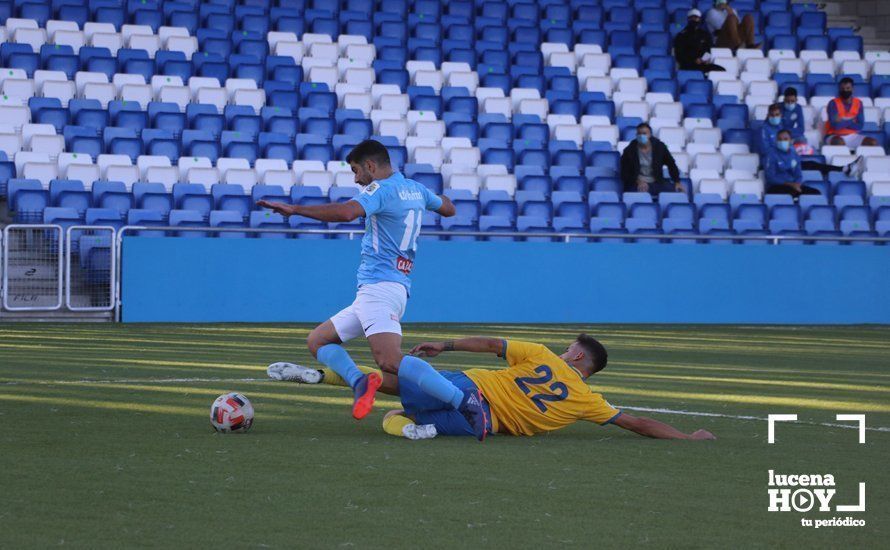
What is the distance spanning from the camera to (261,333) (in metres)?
16.5

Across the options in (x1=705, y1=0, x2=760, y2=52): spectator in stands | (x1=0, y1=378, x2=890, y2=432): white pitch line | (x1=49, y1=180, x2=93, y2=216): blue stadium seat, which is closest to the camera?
(x1=0, y1=378, x2=890, y2=432): white pitch line

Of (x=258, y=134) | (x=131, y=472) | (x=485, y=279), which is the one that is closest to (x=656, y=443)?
(x=131, y=472)

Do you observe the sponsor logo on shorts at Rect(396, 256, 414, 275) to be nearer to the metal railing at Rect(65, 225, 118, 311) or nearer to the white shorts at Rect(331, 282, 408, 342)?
the white shorts at Rect(331, 282, 408, 342)

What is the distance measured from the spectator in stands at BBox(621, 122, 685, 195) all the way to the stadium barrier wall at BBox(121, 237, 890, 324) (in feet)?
6.77

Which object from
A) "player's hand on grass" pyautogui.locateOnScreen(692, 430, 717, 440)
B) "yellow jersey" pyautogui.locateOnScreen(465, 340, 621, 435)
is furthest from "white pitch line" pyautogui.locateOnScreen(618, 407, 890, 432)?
"yellow jersey" pyautogui.locateOnScreen(465, 340, 621, 435)

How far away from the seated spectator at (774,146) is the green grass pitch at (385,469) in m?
12.5

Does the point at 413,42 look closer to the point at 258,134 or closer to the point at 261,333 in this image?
the point at 258,134

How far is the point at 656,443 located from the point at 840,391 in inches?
154

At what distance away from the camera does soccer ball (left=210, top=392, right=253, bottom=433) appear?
684 cm

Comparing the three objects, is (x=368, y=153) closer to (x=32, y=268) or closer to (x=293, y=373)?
(x=293, y=373)

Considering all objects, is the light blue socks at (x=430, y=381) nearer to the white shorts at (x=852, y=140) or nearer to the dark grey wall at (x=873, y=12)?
the white shorts at (x=852, y=140)

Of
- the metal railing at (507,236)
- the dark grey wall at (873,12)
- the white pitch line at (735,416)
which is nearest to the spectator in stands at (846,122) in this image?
the metal railing at (507,236)

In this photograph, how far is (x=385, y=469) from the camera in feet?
18.9

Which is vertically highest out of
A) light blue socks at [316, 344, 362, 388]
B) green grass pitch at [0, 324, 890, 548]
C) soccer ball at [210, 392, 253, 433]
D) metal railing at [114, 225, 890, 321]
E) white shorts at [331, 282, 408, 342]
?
metal railing at [114, 225, 890, 321]
